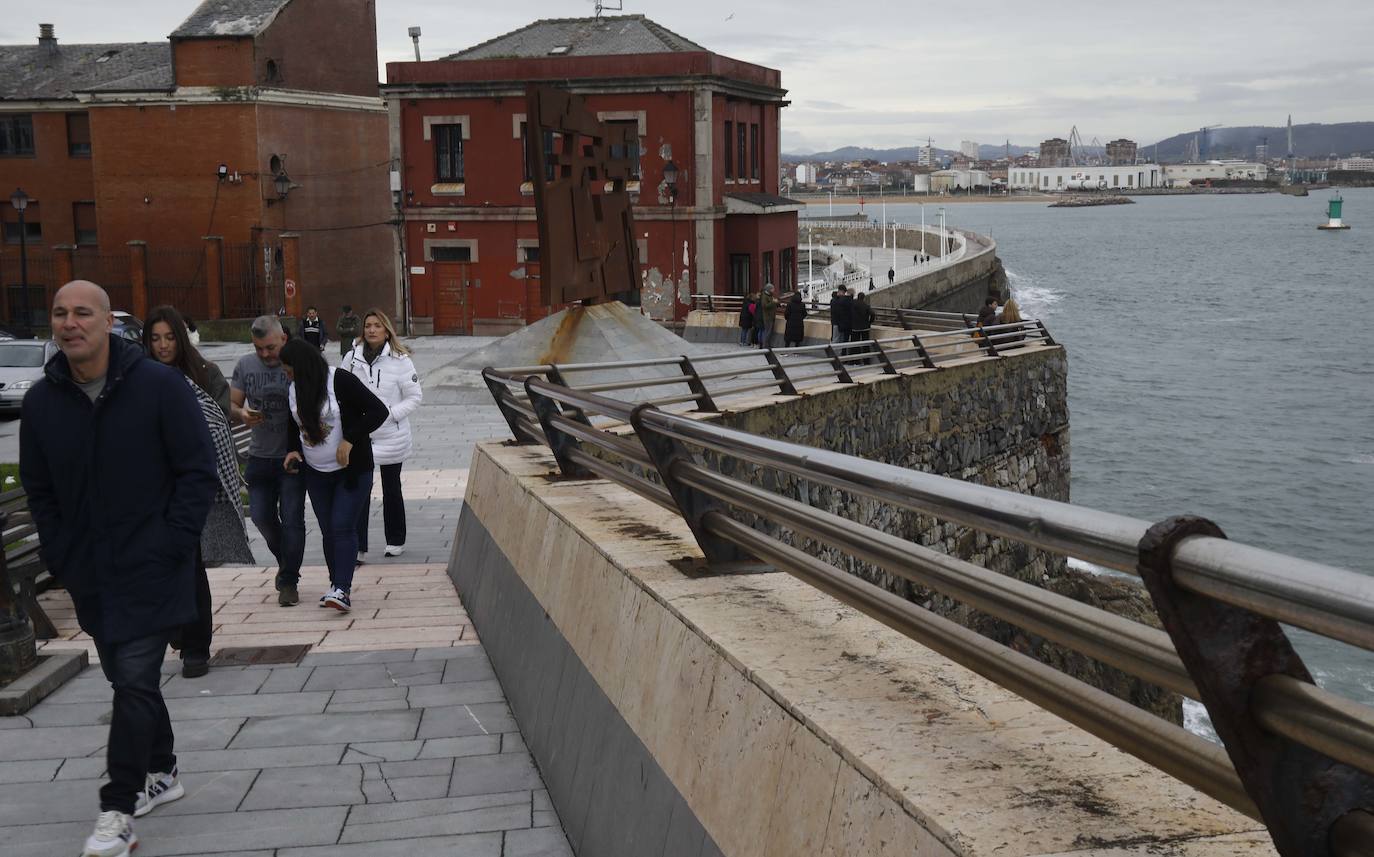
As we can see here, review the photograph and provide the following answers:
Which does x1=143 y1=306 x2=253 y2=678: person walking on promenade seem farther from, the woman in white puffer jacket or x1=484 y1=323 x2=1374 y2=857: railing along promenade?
x1=484 y1=323 x2=1374 y2=857: railing along promenade

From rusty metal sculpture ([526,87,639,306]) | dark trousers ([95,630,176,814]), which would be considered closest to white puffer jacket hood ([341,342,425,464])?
dark trousers ([95,630,176,814])

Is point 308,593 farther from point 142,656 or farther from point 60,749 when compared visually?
point 142,656

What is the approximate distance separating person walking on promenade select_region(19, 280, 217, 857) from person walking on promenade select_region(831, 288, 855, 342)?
24.3 m

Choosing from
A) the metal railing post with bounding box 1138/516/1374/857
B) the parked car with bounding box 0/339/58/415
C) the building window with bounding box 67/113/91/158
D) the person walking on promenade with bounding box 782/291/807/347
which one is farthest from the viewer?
the building window with bounding box 67/113/91/158

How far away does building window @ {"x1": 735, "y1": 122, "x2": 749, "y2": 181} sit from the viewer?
40.5 metres

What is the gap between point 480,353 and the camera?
2200cm

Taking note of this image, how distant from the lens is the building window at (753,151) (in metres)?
41.6

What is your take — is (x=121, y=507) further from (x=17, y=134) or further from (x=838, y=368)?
(x=17, y=134)

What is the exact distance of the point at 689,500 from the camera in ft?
15.9

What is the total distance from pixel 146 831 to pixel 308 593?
13.2 ft

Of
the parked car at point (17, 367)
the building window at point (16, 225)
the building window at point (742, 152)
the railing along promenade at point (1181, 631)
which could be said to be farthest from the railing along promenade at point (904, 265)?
the railing along promenade at point (1181, 631)

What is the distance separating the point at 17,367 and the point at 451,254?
1574 centimetres

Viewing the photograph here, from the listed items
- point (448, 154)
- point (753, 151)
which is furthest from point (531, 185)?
point (753, 151)

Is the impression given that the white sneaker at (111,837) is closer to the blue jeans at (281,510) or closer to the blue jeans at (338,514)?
the blue jeans at (338,514)
